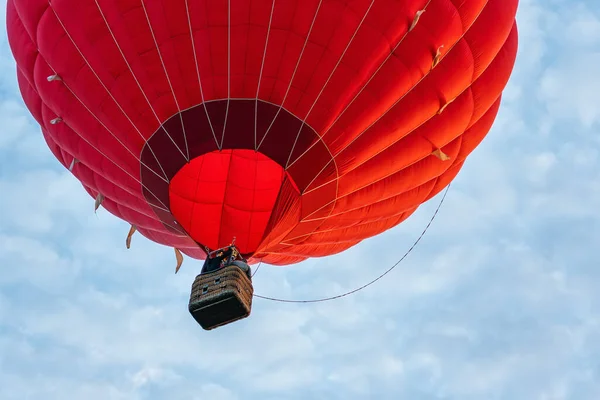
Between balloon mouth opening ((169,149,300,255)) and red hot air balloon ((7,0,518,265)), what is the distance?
0.02 metres

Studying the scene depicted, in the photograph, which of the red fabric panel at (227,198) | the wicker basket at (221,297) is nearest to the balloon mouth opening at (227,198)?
the red fabric panel at (227,198)

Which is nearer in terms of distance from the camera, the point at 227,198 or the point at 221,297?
the point at 221,297

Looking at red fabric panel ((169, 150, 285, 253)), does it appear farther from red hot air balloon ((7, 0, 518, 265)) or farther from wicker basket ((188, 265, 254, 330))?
wicker basket ((188, 265, 254, 330))

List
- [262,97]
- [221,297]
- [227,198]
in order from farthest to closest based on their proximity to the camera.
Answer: [227,198] < [221,297] < [262,97]

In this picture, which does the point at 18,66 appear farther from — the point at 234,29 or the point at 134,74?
the point at 234,29

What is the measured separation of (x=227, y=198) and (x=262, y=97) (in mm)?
1850

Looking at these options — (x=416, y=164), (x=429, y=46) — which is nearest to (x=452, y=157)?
(x=416, y=164)

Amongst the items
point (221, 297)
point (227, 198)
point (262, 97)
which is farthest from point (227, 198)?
point (262, 97)

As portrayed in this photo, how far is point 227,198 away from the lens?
16141 mm

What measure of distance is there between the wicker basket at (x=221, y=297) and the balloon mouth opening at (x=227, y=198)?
0.86 m

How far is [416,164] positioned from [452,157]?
579mm

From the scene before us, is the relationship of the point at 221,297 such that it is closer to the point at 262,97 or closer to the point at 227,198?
the point at 227,198

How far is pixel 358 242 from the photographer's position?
60.0 feet

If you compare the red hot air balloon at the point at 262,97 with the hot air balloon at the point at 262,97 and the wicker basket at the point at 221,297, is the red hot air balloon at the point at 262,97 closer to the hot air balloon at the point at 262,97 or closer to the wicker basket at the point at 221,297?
the hot air balloon at the point at 262,97
